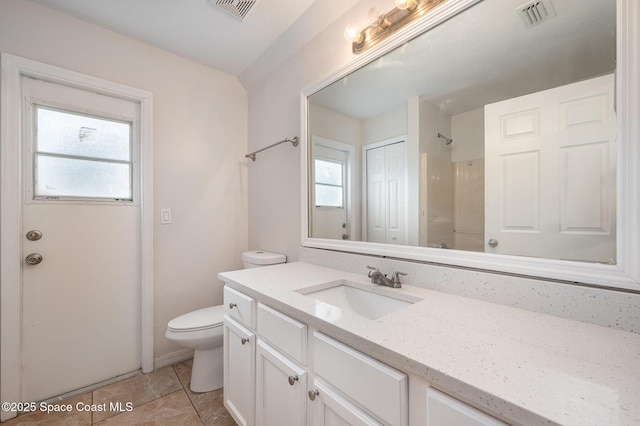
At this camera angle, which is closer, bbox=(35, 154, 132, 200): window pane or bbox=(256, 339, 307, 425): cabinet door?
bbox=(256, 339, 307, 425): cabinet door

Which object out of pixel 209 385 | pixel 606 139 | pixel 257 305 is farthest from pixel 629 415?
pixel 209 385

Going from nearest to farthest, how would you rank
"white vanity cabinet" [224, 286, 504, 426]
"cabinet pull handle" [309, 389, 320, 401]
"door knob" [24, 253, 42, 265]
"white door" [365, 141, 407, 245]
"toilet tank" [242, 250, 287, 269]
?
1. "white vanity cabinet" [224, 286, 504, 426]
2. "cabinet pull handle" [309, 389, 320, 401]
3. "white door" [365, 141, 407, 245]
4. "door knob" [24, 253, 42, 265]
5. "toilet tank" [242, 250, 287, 269]

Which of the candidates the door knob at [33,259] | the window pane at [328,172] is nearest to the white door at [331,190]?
the window pane at [328,172]

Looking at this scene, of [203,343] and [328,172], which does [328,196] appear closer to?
[328,172]

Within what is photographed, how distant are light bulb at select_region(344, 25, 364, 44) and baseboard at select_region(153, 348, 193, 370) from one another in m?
2.39

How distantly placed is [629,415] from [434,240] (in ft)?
2.32

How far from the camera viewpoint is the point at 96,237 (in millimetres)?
1677

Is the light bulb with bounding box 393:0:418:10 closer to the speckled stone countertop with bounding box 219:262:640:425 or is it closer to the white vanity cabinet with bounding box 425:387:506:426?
the speckled stone countertop with bounding box 219:262:640:425

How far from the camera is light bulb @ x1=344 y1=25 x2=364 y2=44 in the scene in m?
1.33

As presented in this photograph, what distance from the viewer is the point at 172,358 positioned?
1.92 metres

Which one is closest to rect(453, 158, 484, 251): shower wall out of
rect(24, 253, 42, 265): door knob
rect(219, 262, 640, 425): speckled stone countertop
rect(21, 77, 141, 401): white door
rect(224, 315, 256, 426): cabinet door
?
rect(219, 262, 640, 425): speckled stone countertop

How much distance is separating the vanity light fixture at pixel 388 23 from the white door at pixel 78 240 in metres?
1.58

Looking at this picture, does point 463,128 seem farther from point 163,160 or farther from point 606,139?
point 163,160

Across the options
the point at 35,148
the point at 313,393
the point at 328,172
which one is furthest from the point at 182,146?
the point at 313,393
